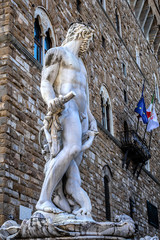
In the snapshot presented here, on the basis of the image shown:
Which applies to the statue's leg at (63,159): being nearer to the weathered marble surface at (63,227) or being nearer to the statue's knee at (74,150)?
the statue's knee at (74,150)

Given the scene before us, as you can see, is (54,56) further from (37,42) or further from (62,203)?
(37,42)

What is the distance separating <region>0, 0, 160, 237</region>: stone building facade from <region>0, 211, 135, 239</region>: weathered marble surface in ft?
10.3

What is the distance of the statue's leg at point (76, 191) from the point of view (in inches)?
153

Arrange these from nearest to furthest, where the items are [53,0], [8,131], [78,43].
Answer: [78,43], [8,131], [53,0]

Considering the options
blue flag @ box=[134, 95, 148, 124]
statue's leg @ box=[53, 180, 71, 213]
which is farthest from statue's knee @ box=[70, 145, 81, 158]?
blue flag @ box=[134, 95, 148, 124]

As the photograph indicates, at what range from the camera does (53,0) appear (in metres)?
10.6

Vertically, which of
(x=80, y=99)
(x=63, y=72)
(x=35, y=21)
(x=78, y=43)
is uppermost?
(x=35, y=21)

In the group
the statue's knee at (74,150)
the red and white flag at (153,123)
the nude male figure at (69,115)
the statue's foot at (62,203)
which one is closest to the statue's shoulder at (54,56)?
the nude male figure at (69,115)

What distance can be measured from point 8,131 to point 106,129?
625 cm

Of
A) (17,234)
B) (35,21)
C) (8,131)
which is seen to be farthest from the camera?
(35,21)

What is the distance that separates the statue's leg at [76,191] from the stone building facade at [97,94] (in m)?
2.88

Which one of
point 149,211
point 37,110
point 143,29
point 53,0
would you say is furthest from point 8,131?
point 143,29

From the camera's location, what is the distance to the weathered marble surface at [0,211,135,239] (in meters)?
3.45

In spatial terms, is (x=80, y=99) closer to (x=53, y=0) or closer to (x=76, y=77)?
(x=76, y=77)
